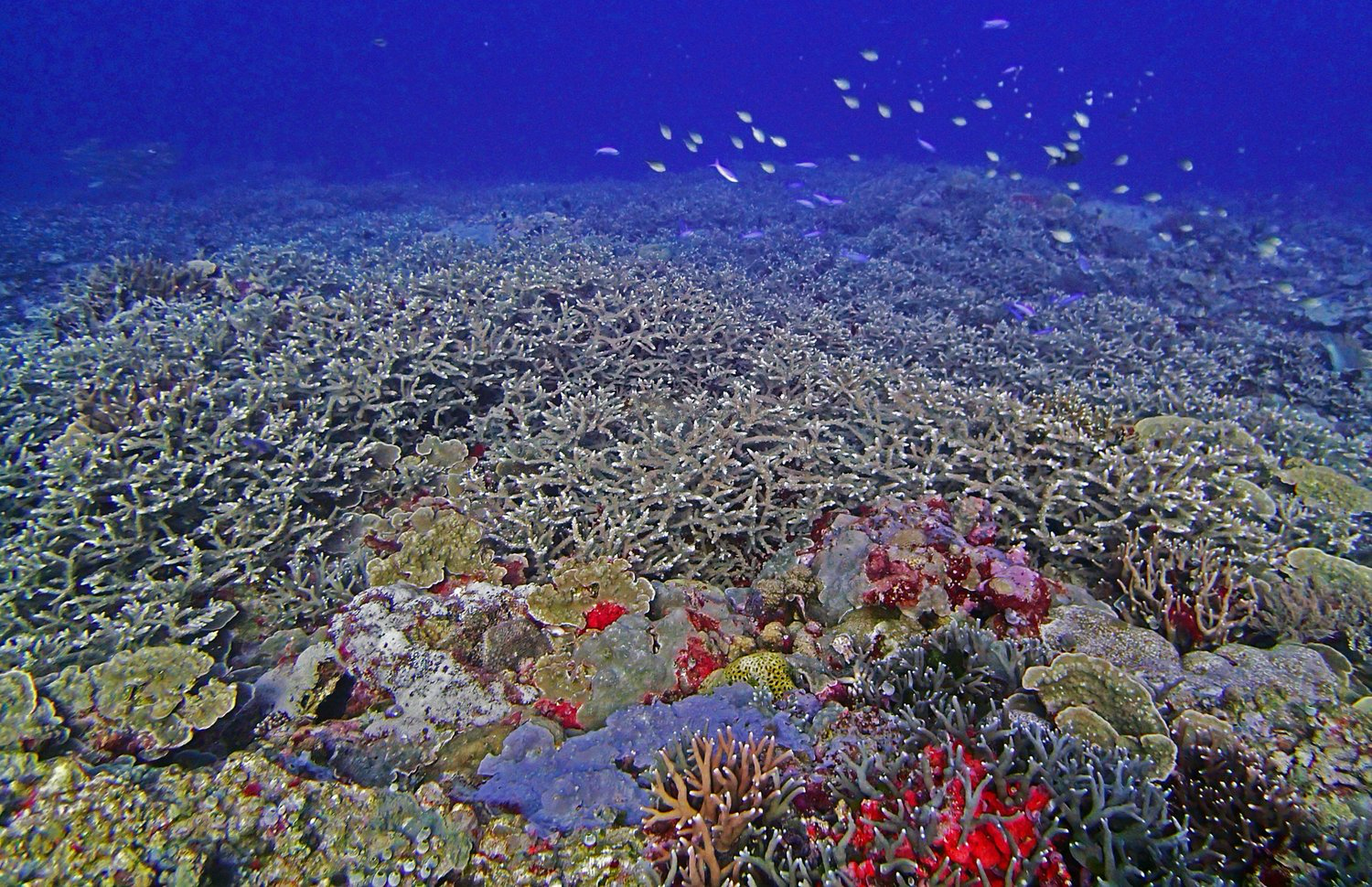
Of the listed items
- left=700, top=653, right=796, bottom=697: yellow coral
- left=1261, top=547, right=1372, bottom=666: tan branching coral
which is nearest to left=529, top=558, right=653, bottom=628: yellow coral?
left=700, top=653, right=796, bottom=697: yellow coral

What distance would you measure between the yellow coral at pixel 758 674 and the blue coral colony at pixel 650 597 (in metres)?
0.03

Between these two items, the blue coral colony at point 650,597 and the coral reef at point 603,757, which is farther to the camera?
the coral reef at point 603,757

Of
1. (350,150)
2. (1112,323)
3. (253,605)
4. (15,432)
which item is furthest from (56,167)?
(1112,323)

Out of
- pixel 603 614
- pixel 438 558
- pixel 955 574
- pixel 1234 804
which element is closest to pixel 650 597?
pixel 603 614

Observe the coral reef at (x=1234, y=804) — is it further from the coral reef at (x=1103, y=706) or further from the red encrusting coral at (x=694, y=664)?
the red encrusting coral at (x=694, y=664)

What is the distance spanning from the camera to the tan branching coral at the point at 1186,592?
4.62 metres

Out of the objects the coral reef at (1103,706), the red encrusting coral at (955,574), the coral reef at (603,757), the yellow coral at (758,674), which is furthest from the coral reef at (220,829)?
the coral reef at (1103,706)

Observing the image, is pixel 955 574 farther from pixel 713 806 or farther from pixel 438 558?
pixel 438 558

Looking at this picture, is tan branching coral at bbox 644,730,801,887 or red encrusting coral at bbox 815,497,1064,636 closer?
tan branching coral at bbox 644,730,801,887

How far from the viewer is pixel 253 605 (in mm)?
5129

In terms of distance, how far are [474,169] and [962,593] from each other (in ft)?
198

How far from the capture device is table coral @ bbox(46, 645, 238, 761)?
3547mm

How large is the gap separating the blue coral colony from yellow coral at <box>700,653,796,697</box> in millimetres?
27

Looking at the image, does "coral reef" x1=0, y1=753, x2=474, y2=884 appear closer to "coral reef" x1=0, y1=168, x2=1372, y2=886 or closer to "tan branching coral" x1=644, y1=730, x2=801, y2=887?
"coral reef" x1=0, y1=168, x2=1372, y2=886
